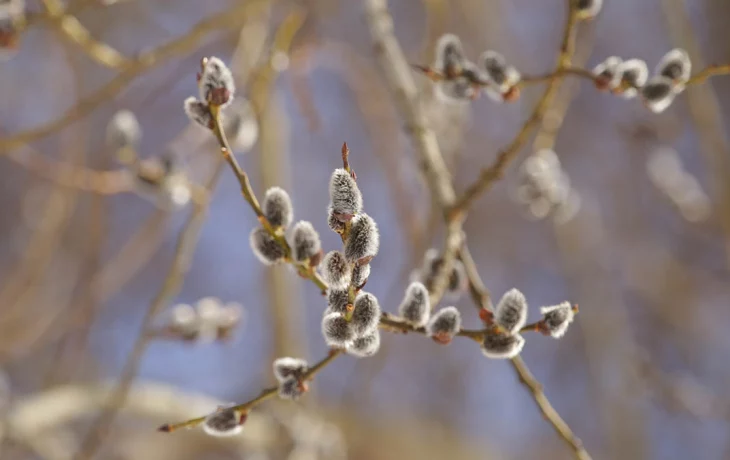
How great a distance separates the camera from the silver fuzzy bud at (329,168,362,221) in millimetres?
497

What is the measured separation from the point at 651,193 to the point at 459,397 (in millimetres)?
1492

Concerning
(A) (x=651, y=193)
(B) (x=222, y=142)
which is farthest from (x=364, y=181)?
(B) (x=222, y=142)

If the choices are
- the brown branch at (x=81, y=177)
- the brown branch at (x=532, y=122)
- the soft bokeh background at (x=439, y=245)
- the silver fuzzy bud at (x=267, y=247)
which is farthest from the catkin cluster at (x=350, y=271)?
the soft bokeh background at (x=439, y=245)

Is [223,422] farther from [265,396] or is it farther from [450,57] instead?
[450,57]

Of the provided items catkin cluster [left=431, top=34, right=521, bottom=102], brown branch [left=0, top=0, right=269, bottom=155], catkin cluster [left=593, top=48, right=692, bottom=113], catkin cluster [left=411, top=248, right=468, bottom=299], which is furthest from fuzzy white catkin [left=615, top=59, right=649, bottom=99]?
brown branch [left=0, top=0, right=269, bottom=155]

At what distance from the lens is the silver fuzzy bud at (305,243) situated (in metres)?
0.63

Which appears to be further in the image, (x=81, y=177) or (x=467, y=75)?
(x=81, y=177)

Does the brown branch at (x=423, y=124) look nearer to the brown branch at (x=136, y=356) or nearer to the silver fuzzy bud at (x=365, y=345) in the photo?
the silver fuzzy bud at (x=365, y=345)

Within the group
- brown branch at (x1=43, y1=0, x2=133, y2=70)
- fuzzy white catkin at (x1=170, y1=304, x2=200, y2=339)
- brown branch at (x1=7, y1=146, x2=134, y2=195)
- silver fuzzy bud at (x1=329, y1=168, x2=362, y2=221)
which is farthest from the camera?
brown branch at (x1=7, y1=146, x2=134, y2=195)

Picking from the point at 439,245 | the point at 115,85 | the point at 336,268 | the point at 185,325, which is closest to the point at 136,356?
the point at 185,325

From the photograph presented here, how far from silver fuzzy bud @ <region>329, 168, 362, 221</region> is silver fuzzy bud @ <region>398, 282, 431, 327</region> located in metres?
0.17

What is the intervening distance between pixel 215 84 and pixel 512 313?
1.22ft

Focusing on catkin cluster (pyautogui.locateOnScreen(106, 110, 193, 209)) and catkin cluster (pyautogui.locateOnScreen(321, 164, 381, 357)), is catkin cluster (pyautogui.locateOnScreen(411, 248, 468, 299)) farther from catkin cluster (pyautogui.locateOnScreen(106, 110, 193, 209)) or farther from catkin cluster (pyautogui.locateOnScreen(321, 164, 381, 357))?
catkin cluster (pyautogui.locateOnScreen(106, 110, 193, 209))

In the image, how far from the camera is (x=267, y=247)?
66 cm
